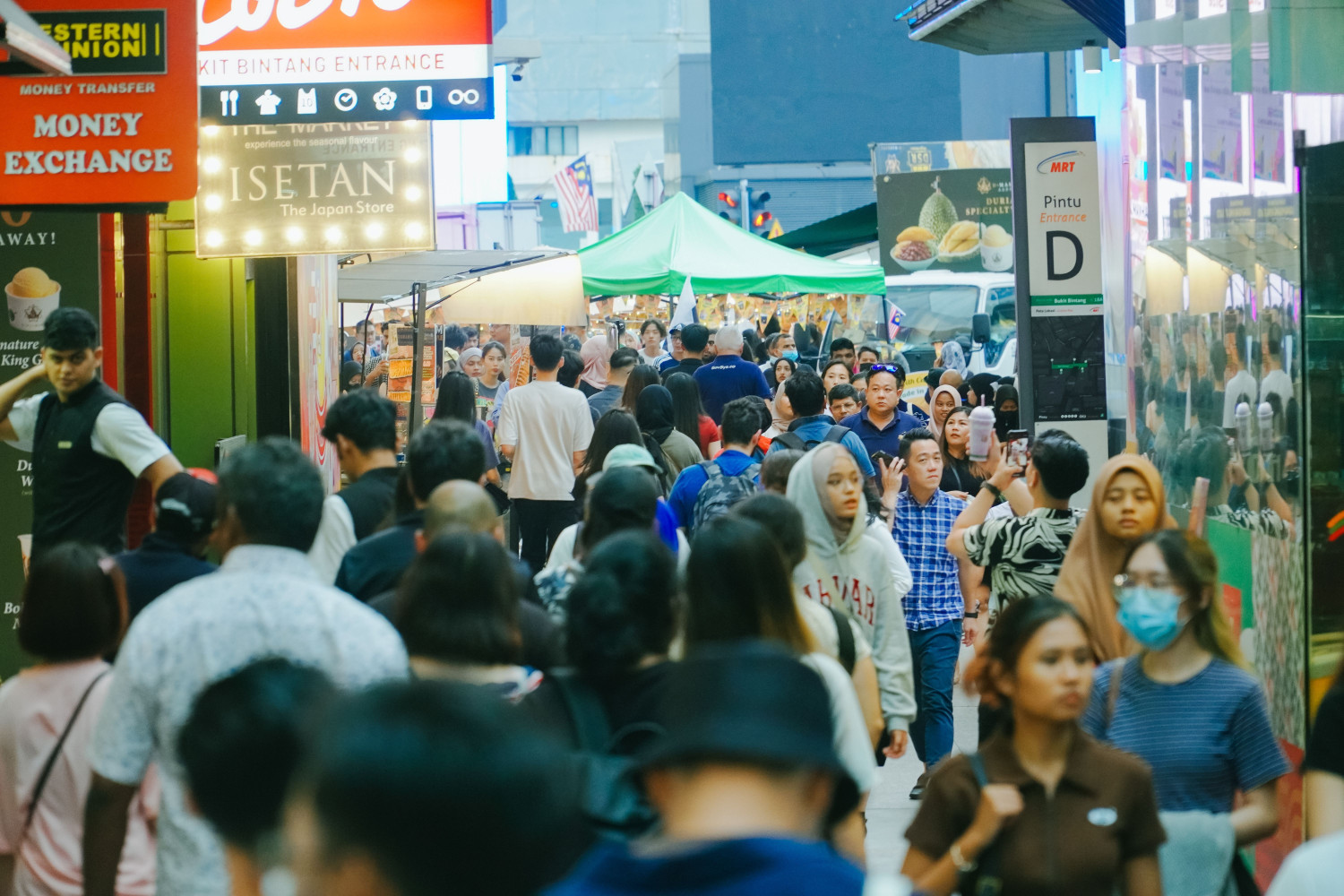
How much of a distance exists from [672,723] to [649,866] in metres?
0.29

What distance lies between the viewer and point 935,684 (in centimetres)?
737

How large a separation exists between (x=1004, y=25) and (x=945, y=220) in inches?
538

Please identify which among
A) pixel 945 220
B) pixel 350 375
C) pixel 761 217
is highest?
pixel 761 217

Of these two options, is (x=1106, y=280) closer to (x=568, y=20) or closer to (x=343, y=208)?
(x=343, y=208)

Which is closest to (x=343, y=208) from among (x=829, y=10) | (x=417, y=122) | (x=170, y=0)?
(x=417, y=122)

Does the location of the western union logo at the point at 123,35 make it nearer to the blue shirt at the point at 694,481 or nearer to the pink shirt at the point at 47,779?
the blue shirt at the point at 694,481

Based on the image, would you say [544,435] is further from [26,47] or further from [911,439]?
[26,47]

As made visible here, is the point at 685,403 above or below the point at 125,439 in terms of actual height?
above

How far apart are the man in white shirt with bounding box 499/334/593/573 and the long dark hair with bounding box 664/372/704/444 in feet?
2.15

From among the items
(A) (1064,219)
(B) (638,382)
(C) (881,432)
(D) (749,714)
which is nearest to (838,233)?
(B) (638,382)

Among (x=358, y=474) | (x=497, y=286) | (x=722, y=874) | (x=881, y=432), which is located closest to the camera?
(x=722, y=874)

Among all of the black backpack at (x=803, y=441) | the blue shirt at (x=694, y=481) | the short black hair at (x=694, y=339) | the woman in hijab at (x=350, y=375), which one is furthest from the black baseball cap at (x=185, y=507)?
the woman in hijab at (x=350, y=375)

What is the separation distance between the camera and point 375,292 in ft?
44.5

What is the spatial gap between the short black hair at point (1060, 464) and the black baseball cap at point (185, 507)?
2993 mm
